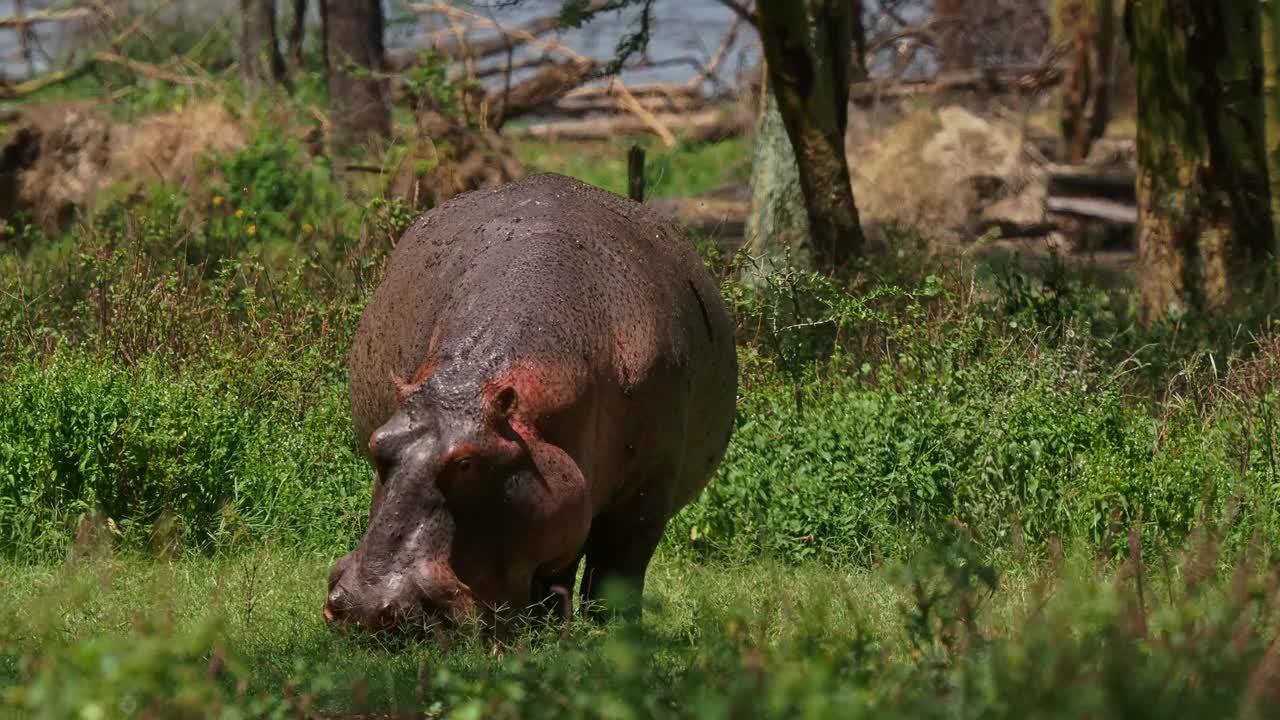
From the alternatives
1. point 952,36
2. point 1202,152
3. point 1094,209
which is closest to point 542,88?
point 1094,209

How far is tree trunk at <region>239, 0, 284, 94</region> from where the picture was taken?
19.7m

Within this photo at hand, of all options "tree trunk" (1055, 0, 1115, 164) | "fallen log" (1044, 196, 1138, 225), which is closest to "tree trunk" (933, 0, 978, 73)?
"tree trunk" (1055, 0, 1115, 164)

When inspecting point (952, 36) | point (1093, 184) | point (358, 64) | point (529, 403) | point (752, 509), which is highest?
point (529, 403)

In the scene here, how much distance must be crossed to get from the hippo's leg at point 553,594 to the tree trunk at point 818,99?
573 cm

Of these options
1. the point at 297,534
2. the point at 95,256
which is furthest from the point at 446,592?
the point at 95,256

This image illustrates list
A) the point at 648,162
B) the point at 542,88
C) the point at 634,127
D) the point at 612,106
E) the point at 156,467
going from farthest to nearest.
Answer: the point at 612,106, the point at 634,127, the point at 648,162, the point at 542,88, the point at 156,467

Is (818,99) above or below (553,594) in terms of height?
above

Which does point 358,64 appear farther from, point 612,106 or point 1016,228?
point 612,106

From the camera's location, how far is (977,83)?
21.6 m

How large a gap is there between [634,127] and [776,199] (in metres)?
10.6

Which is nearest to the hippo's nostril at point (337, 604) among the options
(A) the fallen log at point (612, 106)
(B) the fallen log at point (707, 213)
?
(B) the fallen log at point (707, 213)

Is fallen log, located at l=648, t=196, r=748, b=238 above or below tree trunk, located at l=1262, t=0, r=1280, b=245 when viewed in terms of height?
below

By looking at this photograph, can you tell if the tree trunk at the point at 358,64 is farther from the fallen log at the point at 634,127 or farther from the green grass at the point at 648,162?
the fallen log at the point at 634,127

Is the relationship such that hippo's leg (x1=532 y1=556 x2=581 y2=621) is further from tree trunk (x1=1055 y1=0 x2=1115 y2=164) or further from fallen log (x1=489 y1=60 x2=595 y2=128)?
tree trunk (x1=1055 y1=0 x2=1115 y2=164)
